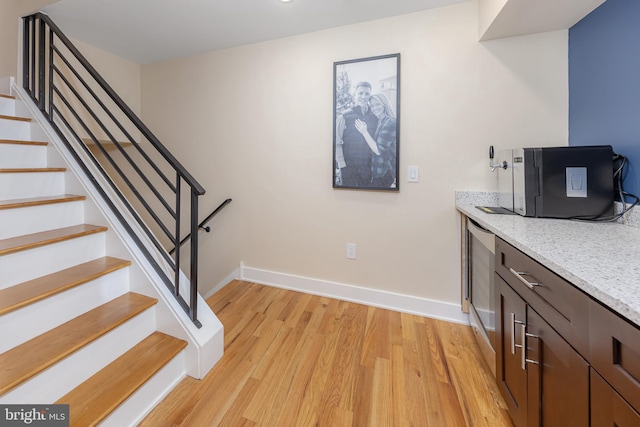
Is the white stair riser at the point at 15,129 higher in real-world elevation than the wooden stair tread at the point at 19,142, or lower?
higher

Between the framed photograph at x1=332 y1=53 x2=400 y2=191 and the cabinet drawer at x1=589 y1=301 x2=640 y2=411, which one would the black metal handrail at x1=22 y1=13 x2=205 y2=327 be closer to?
the framed photograph at x1=332 y1=53 x2=400 y2=191

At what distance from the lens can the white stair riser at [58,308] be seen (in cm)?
104

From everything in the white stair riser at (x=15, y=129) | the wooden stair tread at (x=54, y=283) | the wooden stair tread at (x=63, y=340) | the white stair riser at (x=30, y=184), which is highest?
the white stair riser at (x=15, y=129)

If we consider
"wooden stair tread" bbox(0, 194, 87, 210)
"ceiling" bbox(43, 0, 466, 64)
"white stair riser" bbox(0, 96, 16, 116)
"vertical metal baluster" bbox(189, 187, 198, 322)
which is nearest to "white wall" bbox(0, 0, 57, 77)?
"ceiling" bbox(43, 0, 466, 64)

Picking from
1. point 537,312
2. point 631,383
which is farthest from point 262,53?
point 631,383

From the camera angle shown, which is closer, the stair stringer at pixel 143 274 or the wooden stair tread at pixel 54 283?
the wooden stair tread at pixel 54 283

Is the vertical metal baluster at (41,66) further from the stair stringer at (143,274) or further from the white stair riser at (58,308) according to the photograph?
the white stair riser at (58,308)

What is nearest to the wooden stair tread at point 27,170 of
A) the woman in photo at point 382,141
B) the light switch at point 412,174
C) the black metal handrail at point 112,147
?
the black metal handrail at point 112,147

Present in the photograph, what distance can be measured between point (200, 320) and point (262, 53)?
7.59 ft

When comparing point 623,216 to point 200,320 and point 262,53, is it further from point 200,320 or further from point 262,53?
point 262,53

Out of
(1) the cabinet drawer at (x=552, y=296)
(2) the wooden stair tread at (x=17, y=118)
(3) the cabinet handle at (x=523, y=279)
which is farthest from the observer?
(2) the wooden stair tread at (x=17, y=118)

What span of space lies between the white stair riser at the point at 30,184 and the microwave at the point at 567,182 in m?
2.91

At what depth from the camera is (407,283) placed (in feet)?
6.91

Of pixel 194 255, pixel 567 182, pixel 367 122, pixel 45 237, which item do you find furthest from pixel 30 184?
A: pixel 567 182
